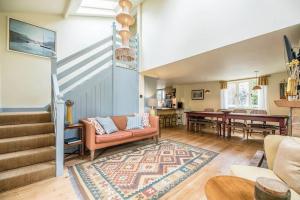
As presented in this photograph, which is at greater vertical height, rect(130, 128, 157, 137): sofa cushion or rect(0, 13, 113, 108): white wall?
rect(0, 13, 113, 108): white wall

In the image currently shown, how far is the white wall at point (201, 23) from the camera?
2.06m

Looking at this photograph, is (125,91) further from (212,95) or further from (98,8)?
(212,95)

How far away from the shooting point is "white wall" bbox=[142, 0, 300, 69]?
206 cm

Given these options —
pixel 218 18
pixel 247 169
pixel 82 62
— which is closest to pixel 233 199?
pixel 247 169

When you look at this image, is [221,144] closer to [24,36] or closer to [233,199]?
[233,199]

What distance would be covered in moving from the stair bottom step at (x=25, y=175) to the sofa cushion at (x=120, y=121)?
163cm

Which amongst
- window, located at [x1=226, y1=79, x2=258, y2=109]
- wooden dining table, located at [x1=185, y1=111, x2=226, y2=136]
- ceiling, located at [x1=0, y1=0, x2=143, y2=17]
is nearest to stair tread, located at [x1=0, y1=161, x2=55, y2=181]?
ceiling, located at [x1=0, y1=0, x2=143, y2=17]

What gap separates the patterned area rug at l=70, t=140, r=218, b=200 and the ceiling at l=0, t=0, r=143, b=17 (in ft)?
11.4

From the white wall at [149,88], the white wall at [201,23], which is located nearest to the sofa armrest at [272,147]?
the white wall at [201,23]

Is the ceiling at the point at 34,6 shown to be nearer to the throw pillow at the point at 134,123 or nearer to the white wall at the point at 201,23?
the white wall at the point at 201,23

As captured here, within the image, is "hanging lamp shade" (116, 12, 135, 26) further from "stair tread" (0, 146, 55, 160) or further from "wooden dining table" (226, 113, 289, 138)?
"wooden dining table" (226, 113, 289, 138)

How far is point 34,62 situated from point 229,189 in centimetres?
437

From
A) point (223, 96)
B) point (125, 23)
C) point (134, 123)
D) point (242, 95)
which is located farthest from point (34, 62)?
point (242, 95)

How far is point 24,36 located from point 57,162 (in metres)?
3.01
